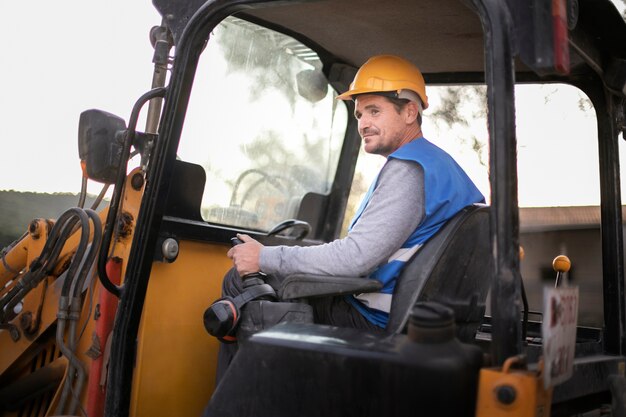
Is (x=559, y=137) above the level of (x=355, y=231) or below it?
above

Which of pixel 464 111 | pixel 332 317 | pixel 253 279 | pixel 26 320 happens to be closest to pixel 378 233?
pixel 332 317

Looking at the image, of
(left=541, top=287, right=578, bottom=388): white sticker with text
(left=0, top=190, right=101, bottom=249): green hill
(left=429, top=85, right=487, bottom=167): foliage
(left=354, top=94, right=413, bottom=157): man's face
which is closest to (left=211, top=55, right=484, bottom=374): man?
(left=354, top=94, right=413, bottom=157): man's face

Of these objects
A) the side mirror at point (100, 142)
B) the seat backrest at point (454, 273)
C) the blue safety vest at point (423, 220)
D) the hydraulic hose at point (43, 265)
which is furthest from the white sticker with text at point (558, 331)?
the hydraulic hose at point (43, 265)

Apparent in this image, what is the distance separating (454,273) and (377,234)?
0.91 ft

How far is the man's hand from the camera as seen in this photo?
8.76ft

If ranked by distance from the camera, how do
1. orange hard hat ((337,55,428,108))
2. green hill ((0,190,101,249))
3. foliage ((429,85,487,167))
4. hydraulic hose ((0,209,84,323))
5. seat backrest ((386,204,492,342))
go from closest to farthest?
1. seat backrest ((386,204,492,342))
2. orange hard hat ((337,55,428,108))
3. hydraulic hose ((0,209,84,323))
4. foliage ((429,85,487,167))
5. green hill ((0,190,101,249))

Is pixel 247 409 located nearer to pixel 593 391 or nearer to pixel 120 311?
Result: pixel 120 311

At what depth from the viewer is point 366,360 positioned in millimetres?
1909

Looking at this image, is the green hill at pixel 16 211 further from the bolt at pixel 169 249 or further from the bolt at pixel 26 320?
the bolt at pixel 169 249

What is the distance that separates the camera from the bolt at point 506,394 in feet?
5.80

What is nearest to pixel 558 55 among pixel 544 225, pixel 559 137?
pixel 559 137

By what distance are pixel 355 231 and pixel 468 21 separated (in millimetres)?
959

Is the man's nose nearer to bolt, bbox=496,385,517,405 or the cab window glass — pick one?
the cab window glass

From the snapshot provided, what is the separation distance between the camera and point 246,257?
269 cm
